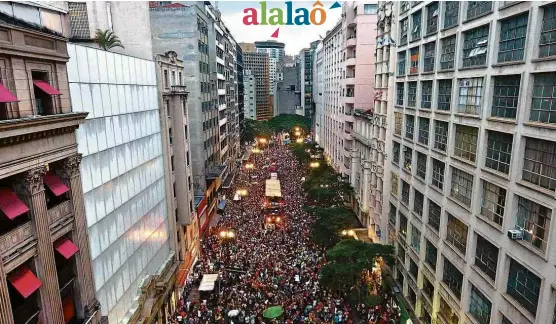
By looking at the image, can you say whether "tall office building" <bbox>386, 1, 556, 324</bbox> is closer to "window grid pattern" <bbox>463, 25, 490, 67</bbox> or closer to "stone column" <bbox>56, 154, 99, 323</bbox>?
"window grid pattern" <bbox>463, 25, 490, 67</bbox>

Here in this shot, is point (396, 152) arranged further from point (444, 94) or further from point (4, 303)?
point (4, 303)

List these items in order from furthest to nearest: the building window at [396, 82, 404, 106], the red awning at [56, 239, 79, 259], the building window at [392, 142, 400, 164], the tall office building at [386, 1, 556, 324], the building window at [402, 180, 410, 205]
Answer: the building window at [392, 142, 400, 164] → the building window at [396, 82, 404, 106] → the building window at [402, 180, 410, 205] → the red awning at [56, 239, 79, 259] → the tall office building at [386, 1, 556, 324]

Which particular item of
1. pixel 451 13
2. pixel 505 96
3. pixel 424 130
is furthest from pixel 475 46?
pixel 424 130

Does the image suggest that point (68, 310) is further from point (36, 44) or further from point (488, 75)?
point (488, 75)

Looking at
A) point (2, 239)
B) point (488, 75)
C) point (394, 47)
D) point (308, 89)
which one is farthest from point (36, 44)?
point (308, 89)

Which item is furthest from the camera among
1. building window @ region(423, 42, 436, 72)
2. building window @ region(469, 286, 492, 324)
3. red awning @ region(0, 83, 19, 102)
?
building window @ region(423, 42, 436, 72)

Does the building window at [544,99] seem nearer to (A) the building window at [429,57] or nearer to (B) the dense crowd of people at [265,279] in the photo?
(A) the building window at [429,57]

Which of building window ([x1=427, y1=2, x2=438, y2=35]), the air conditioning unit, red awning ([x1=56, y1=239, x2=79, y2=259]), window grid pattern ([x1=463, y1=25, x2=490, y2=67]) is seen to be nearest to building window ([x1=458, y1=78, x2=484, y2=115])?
window grid pattern ([x1=463, y1=25, x2=490, y2=67])
